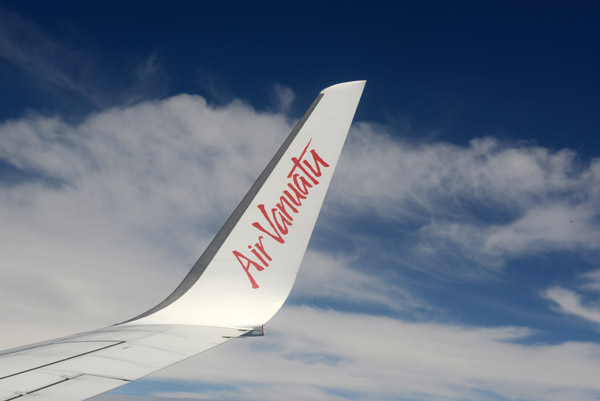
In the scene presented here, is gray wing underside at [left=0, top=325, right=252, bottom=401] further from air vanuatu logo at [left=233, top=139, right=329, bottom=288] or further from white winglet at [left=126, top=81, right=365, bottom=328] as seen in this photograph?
air vanuatu logo at [left=233, top=139, right=329, bottom=288]

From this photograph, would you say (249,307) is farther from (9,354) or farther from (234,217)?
(9,354)

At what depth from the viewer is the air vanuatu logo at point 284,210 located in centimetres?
999

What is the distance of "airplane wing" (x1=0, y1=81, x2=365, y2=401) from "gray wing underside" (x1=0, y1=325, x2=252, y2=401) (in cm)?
6

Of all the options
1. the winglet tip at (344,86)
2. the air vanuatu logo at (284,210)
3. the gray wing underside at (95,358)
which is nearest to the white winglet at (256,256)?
the air vanuatu logo at (284,210)

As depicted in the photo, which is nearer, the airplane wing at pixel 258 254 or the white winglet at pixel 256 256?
the airplane wing at pixel 258 254

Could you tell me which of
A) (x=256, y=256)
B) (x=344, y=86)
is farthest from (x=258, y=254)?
(x=344, y=86)

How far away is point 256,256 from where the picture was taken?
32.8 ft

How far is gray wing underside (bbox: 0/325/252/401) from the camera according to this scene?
5961 millimetres

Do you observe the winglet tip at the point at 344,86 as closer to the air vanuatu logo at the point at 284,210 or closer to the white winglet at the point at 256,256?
the air vanuatu logo at the point at 284,210

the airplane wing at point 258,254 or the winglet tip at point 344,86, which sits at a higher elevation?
the winglet tip at point 344,86

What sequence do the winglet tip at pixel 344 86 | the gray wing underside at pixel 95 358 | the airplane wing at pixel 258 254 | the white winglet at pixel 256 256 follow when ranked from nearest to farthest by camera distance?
the gray wing underside at pixel 95 358 < the airplane wing at pixel 258 254 < the white winglet at pixel 256 256 < the winglet tip at pixel 344 86

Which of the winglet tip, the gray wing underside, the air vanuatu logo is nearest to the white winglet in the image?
the air vanuatu logo

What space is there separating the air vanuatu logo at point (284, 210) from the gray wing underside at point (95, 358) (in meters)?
1.53

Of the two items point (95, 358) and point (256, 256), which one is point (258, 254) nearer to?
point (256, 256)
